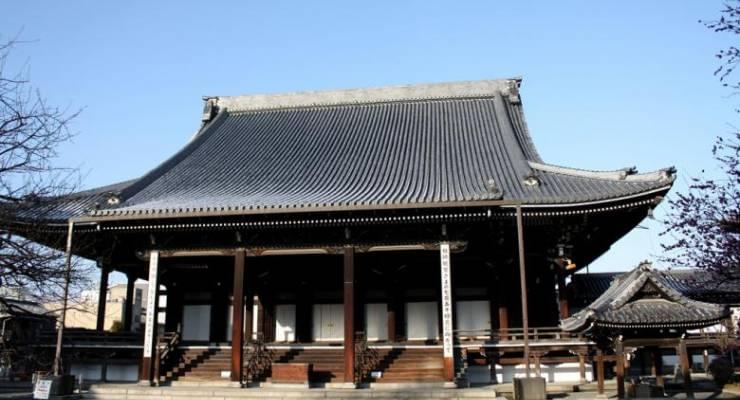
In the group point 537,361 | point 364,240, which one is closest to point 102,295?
point 364,240

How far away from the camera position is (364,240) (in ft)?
63.0

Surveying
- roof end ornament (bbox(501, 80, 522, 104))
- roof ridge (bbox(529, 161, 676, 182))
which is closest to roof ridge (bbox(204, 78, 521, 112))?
roof end ornament (bbox(501, 80, 522, 104))

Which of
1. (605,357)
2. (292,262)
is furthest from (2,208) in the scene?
(605,357)

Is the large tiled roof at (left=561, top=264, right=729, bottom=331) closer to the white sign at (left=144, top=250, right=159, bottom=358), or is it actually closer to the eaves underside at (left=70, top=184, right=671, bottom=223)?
the eaves underside at (left=70, top=184, right=671, bottom=223)

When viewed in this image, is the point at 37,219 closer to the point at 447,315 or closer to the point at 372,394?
the point at 372,394

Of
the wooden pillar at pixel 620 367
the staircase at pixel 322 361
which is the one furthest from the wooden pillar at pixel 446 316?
the wooden pillar at pixel 620 367

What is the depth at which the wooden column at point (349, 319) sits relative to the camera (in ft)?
58.5

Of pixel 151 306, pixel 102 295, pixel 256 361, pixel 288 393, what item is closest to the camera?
pixel 288 393

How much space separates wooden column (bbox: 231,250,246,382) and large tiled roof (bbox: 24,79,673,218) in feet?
6.24

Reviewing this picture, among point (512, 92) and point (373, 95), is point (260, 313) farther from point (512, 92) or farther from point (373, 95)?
point (512, 92)

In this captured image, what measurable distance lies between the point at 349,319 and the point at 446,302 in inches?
105

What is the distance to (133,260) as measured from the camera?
2358cm

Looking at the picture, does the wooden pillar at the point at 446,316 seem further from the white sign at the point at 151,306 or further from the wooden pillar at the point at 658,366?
the white sign at the point at 151,306

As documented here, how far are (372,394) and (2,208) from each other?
9.60m
